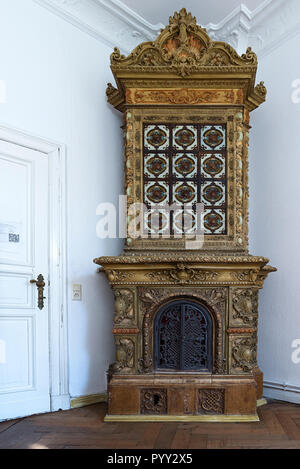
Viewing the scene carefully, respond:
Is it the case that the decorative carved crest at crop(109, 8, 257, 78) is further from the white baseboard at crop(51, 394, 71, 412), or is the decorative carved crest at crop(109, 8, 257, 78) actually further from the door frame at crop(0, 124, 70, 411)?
the white baseboard at crop(51, 394, 71, 412)

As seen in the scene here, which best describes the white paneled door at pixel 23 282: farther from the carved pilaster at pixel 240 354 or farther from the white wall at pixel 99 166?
the carved pilaster at pixel 240 354

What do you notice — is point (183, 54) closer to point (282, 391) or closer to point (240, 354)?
point (240, 354)

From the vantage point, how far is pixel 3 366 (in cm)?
265

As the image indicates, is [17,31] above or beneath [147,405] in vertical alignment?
above

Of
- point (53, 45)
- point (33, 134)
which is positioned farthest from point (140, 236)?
point (53, 45)

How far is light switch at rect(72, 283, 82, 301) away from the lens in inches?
118

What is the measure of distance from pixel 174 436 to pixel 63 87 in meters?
2.66

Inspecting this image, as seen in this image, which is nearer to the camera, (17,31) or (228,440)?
(228,440)

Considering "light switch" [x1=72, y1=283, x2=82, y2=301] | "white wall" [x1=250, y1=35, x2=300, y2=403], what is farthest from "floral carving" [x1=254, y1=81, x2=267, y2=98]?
"light switch" [x1=72, y1=283, x2=82, y2=301]

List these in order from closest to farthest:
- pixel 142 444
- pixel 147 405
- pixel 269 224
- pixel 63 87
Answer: pixel 142 444 → pixel 147 405 → pixel 63 87 → pixel 269 224

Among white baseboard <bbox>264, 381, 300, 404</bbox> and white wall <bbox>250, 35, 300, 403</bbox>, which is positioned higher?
white wall <bbox>250, 35, 300, 403</bbox>

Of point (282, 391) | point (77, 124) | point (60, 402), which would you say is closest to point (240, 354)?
point (282, 391)

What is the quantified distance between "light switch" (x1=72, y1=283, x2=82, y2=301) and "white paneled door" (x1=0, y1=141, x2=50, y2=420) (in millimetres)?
216

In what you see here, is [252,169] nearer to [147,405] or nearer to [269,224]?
[269,224]
